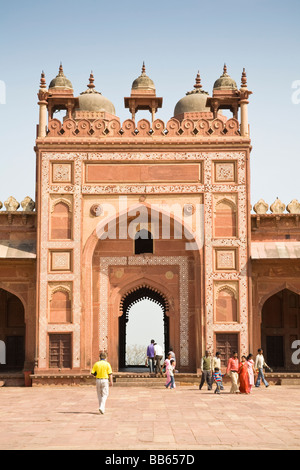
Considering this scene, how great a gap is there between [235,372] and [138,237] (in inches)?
201

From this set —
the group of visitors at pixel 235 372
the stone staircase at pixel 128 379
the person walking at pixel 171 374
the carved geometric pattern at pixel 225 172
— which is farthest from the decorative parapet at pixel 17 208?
the group of visitors at pixel 235 372

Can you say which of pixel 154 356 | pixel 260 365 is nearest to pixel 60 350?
pixel 154 356

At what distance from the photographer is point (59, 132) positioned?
61.6 ft

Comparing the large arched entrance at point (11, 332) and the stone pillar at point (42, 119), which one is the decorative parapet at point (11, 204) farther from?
the large arched entrance at point (11, 332)

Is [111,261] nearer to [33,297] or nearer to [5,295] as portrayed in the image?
[33,297]

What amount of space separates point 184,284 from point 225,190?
268 centimetres

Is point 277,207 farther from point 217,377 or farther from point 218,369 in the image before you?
point 217,377

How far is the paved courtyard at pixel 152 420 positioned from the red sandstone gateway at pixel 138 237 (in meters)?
2.37

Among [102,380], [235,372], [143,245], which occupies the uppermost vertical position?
[143,245]

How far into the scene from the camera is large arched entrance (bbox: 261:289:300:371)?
20.2 m

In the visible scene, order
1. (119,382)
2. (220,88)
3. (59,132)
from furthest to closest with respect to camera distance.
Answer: (220,88), (59,132), (119,382)

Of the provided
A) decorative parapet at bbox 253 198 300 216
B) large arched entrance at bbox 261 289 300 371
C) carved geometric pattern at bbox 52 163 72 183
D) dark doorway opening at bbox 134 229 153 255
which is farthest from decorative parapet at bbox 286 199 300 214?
carved geometric pattern at bbox 52 163 72 183

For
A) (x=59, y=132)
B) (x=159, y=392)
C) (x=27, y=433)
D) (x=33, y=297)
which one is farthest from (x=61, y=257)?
(x=27, y=433)

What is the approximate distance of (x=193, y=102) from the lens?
72.7 feet
